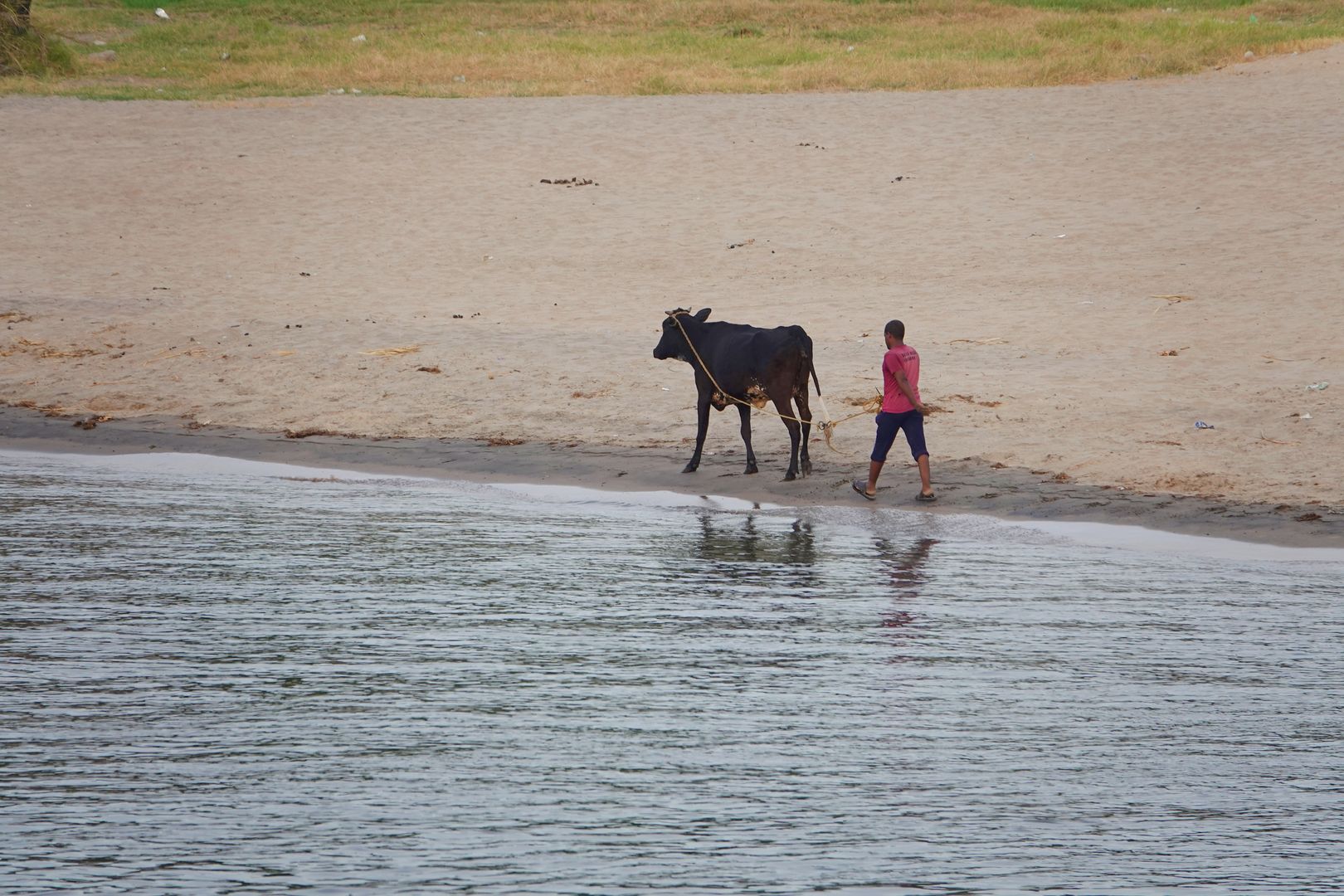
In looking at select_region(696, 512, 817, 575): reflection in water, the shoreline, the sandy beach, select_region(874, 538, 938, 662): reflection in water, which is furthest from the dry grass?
select_region(874, 538, 938, 662): reflection in water

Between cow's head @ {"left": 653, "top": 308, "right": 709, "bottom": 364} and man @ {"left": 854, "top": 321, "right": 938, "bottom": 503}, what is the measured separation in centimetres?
218

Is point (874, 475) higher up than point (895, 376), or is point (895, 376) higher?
point (895, 376)

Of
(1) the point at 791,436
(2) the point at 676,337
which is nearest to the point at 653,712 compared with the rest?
(1) the point at 791,436

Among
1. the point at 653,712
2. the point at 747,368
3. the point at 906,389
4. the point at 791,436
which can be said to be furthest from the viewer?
the point at 747,368

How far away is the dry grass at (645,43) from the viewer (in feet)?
118

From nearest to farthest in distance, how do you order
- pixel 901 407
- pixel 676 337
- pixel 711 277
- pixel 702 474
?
pixel 901 407
pixel 702 474
pixel 676 337
pixel 711 277

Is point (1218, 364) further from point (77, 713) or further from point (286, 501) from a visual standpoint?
point (77, 713)

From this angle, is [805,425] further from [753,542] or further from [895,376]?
[753,542]

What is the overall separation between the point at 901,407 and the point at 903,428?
7.0 inches

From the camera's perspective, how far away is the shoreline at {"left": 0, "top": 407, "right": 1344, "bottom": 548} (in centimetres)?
1221

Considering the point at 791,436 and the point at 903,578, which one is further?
the point at 791,436

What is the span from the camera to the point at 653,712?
710cm

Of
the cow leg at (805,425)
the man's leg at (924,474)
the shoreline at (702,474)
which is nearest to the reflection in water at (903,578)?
the man's leg at (924,474)

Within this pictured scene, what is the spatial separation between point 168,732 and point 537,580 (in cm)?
328
